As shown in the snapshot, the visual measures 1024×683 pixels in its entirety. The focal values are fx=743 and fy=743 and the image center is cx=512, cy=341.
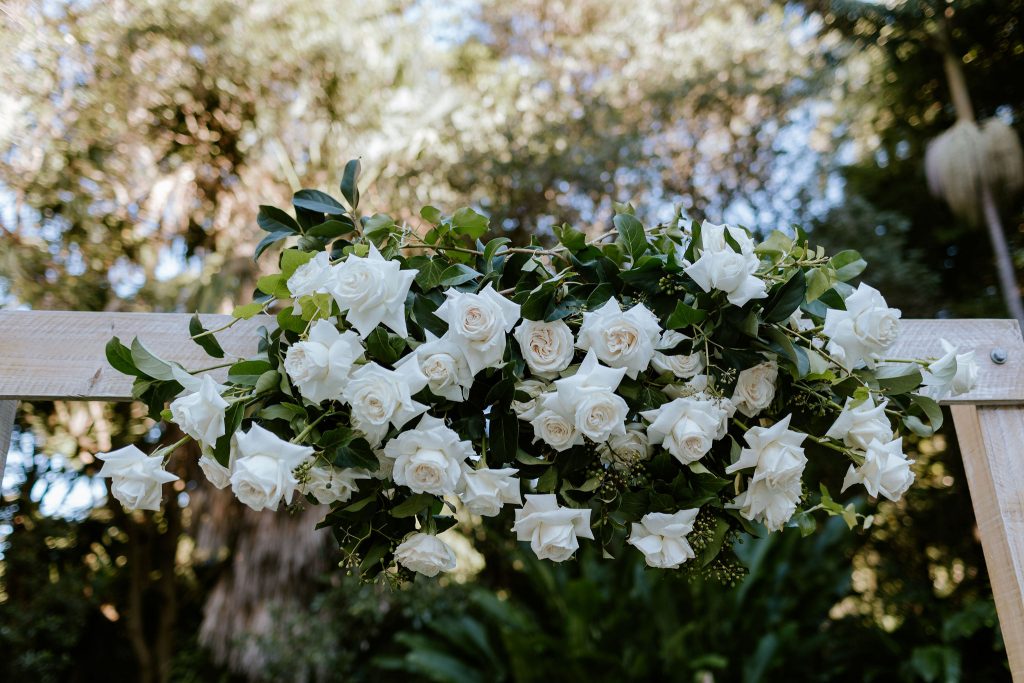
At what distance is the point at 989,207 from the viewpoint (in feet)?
14.6

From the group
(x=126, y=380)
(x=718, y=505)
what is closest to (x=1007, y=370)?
(x=718, y=505)

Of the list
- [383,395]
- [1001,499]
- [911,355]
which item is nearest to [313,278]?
[383,395]

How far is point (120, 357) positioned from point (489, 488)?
22.1 inches

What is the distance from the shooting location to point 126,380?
4.25 ft

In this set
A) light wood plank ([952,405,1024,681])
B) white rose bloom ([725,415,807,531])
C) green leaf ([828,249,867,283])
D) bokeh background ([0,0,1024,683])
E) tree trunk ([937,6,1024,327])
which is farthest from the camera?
tree trunk ([937,6,1024,327])

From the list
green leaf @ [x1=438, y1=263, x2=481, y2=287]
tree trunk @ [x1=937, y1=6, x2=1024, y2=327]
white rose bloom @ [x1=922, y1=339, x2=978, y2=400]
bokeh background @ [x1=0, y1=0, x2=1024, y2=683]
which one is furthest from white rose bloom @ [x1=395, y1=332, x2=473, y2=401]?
tree trunk @ [x1=937, y1=6, x2=1024, y2=327]

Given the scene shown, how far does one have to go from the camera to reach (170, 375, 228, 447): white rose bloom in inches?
38.7

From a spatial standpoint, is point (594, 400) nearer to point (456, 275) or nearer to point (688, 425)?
point (688, 425)

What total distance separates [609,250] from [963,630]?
399cm

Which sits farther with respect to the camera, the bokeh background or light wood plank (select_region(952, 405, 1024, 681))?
the bokeh background

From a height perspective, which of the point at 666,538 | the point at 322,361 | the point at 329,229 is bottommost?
the point at 666,538

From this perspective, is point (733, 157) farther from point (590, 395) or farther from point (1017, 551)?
point (590, 395)

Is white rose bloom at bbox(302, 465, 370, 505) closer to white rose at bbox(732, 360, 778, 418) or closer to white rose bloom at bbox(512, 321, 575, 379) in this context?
white rose bloom at bbox(512, 321, 575, 379)

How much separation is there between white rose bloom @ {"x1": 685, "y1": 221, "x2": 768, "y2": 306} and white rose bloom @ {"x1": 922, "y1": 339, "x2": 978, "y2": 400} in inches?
13.7
